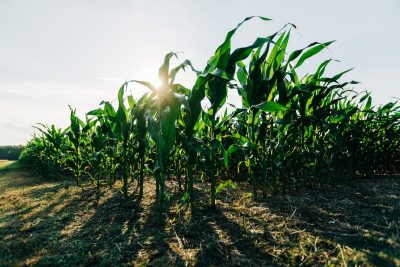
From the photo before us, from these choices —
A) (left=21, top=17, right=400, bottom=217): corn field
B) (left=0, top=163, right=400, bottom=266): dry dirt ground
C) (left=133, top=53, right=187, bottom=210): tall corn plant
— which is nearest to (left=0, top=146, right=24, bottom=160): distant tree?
(left=21, top=17, right=400, bottom=217): corn field

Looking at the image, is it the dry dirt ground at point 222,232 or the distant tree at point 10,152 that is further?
the distant tree at point 10,152

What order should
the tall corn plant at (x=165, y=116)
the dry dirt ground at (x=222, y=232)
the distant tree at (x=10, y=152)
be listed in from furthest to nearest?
the distant tree at (x=10, y=152)
the tall corn plant at (x=165, y=116)
the dry dirt ground at (x=222, y=232)

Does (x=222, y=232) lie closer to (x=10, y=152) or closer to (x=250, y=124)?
(x=250, y=124)

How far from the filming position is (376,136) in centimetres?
352

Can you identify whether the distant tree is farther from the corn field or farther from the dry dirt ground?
the dry dirt ground

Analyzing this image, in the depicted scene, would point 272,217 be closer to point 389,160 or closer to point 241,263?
point 241,263

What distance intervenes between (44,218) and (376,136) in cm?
405

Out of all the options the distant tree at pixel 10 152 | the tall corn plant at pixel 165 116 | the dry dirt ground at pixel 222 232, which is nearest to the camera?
the dry dirt ground at pixel 222 232

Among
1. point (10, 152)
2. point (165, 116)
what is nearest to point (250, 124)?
point (165, 116)

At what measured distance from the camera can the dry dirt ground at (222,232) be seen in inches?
53.1

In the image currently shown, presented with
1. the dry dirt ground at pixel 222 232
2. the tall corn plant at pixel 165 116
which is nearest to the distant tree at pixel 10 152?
the dry dirt ground at pixel 222 232

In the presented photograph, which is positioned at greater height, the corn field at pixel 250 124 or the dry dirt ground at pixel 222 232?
the corn field at pixel 250 124

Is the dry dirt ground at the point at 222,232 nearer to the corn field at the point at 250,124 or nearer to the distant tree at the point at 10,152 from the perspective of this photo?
the corn field at the point at 250,124

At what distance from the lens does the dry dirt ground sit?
1.35 m
